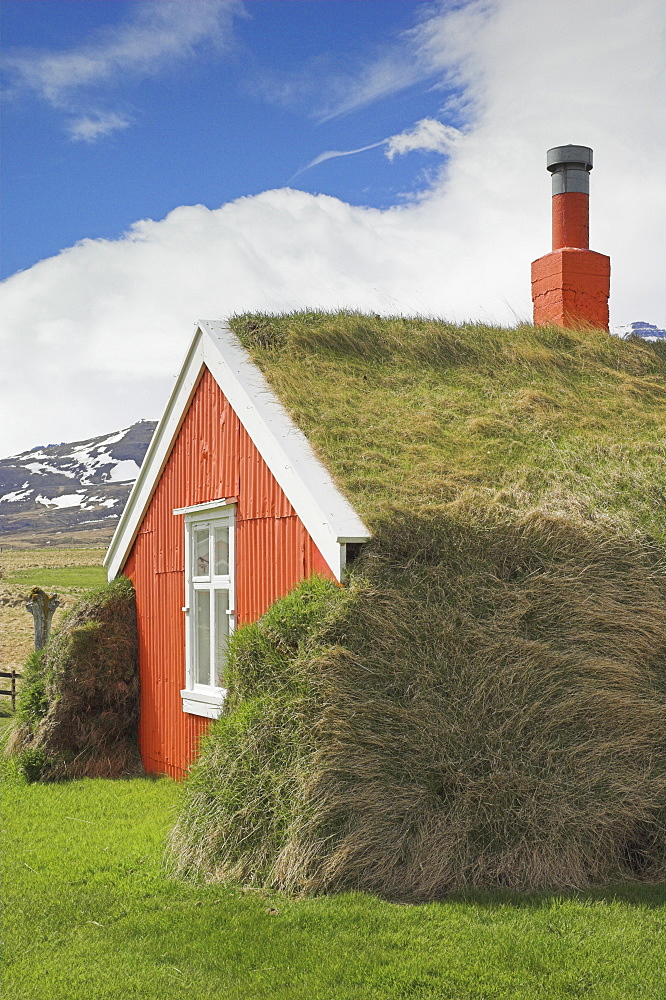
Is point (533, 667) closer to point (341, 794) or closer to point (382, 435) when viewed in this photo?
point (341, 794)

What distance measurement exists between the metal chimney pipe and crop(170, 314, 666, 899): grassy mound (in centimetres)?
609

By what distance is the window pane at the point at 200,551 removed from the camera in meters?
10.3

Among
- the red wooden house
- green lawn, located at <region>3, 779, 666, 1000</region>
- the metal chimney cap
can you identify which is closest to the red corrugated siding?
the red wooden house

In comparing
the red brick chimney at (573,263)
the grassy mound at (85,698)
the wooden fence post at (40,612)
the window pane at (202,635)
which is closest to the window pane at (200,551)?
the window pane at (202,635)

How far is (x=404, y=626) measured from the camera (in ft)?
22.7

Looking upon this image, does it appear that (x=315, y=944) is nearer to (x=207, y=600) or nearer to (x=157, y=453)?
(x=207, y=600)

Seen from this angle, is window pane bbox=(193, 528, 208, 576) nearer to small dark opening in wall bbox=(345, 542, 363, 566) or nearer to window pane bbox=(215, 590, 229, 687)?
window pane bbox=(215, 590, 229, 687)

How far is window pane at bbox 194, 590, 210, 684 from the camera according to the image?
33.2 feet

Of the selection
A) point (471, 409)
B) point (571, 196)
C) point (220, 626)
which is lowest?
point (220, 626)

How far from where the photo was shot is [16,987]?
514 cm

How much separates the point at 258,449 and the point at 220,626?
2.09 meters

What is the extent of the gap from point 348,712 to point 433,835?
1.00m

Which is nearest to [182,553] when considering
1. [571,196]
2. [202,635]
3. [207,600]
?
[207,600]

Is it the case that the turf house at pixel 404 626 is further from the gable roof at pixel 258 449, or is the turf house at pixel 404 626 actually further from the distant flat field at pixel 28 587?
the distant flat field at pixel 28 587
